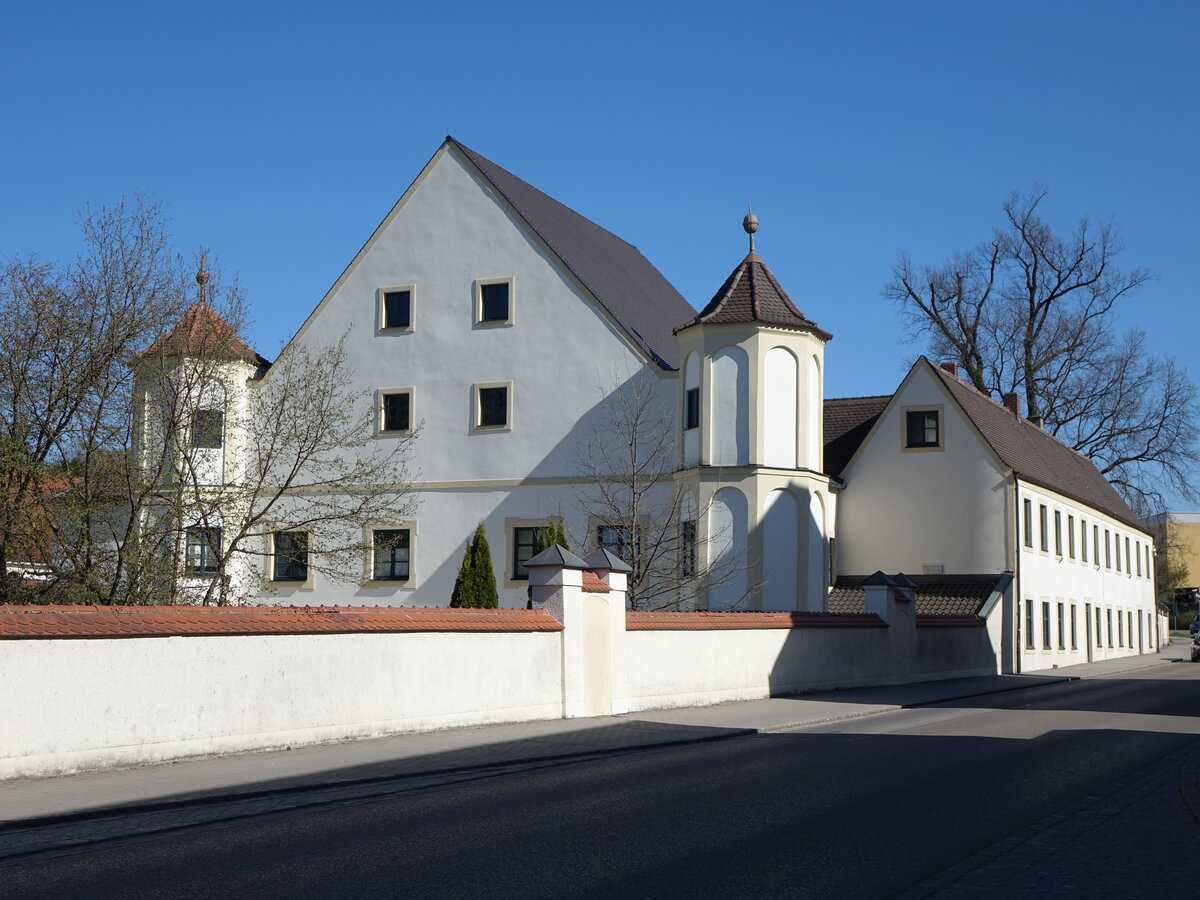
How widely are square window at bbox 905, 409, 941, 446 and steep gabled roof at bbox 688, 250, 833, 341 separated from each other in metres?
8.04

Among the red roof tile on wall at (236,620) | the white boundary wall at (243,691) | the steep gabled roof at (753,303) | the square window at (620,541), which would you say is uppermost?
the steep gabled roof at (753,303)

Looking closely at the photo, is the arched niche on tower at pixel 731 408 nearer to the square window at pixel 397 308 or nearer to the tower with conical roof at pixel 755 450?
the tower with conical roof at pixel 755 450

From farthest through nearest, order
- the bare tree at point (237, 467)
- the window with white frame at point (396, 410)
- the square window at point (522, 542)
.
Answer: the window with white frame at point (396, 410) < the square window at point (522, 542) < the bare tree at point (237, 467)

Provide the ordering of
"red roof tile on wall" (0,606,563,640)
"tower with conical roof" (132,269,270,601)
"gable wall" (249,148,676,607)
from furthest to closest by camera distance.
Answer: "gable wall" (249,148,676,607), "tower with conical roof" (132,269,270,601), "red roof tile on wall" (0,606,563,640)

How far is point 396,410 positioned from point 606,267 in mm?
8181

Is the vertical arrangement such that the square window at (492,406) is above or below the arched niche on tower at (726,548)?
above

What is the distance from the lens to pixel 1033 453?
152 feet

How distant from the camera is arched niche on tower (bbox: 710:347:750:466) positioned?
32.7 metres

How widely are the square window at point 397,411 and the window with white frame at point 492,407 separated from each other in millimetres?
1870

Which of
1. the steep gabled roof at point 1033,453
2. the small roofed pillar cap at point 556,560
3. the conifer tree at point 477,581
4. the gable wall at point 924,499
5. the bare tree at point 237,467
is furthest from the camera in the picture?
the steep gabled roof at point 1033,453

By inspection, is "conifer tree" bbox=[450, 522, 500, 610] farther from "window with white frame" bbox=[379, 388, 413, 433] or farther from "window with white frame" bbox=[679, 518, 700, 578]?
"window with white frame" bbox=[379, 388, 413, 433]

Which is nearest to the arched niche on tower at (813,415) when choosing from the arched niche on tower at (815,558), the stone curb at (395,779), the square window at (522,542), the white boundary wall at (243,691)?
the arched niche on tower at (815,558)

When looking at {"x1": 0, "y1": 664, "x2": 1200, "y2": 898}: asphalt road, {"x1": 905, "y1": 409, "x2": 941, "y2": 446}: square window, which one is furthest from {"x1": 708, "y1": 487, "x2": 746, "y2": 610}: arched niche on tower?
{"x1": 0, "y1": 664, "x2": 1200, "y2": 898}: asphalt road

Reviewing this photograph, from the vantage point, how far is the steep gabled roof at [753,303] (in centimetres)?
3309
